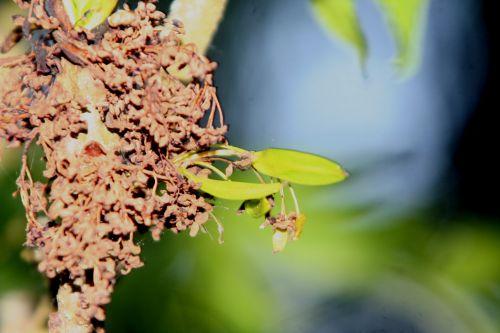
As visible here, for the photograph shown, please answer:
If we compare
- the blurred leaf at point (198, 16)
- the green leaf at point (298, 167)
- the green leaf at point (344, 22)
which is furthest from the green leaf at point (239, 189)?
the blurred leaf at point (198, 16)

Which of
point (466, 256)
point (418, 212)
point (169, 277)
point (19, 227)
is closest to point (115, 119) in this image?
point (19, 227)

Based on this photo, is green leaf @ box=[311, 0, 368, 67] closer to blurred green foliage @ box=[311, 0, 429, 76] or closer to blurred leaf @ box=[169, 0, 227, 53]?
blurred green foliage @ box=[311, 0, 429, 76]

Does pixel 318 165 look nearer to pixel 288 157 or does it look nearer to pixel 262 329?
pixel 288 157

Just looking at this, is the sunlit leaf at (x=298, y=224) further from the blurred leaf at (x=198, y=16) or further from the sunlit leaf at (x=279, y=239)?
the blurred leaf at (x=198, y=16)

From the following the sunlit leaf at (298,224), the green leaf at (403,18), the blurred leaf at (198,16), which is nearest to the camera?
the green leaf at (403,18)

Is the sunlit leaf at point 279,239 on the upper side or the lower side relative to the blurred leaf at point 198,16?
lower

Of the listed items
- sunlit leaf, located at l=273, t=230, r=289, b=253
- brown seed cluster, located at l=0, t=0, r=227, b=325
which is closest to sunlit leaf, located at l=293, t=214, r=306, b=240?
sunlit leaf, located at l=273, t=230, r=289, b=253

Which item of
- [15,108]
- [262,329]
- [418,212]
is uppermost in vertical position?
[15,108]
